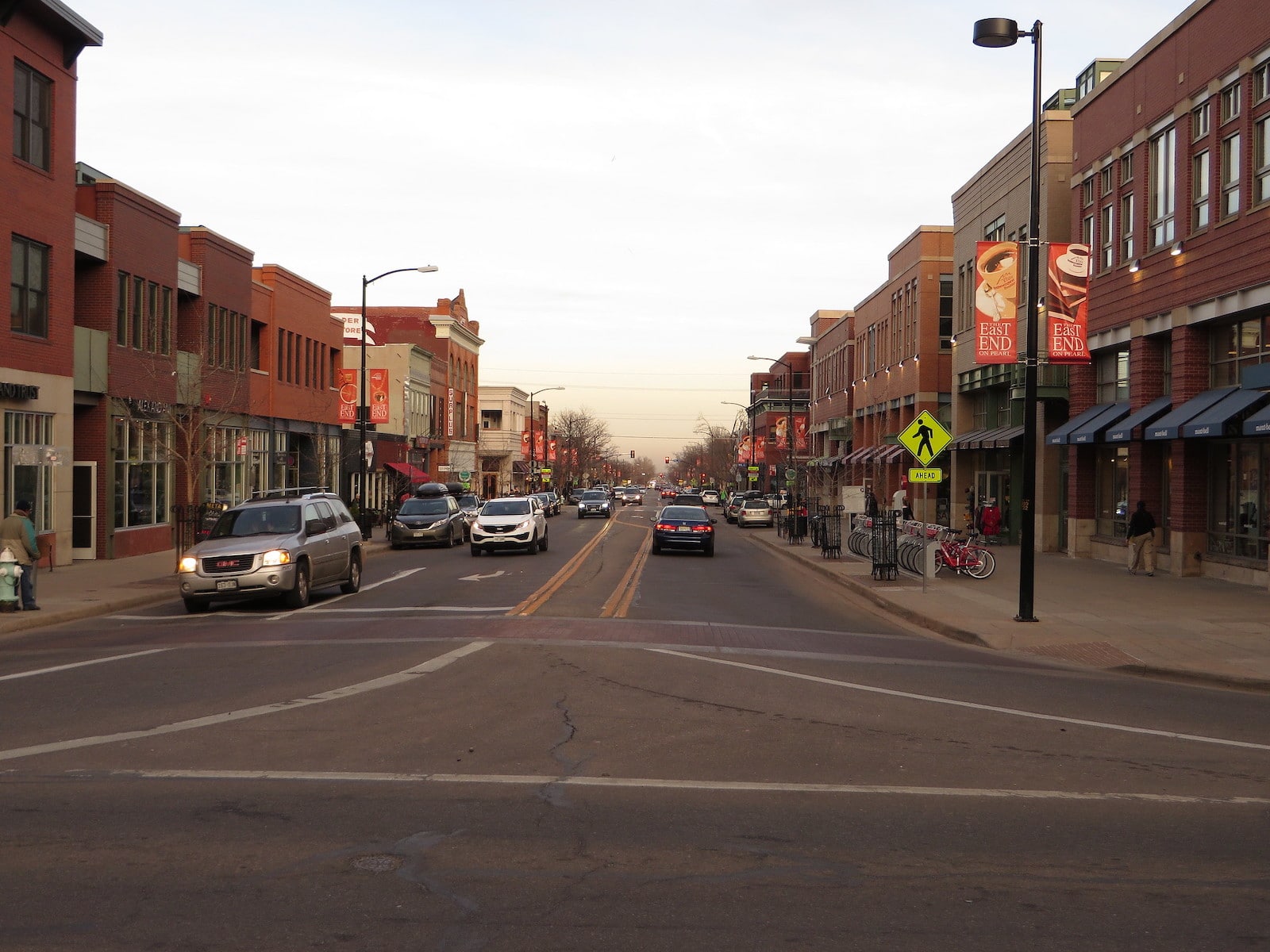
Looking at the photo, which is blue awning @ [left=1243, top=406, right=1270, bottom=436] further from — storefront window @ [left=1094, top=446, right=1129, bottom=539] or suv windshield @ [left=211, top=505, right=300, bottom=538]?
suv windshield @ [left=211, top=505, right=300, bottom=538]

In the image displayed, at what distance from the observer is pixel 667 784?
26.1 feet

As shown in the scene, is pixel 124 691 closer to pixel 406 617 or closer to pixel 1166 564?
pixel 406 617

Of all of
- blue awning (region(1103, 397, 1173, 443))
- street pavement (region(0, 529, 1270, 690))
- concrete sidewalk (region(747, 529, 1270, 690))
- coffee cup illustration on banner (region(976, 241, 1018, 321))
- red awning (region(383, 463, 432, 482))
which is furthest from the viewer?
red awning (region(383, 463, 432, 482))

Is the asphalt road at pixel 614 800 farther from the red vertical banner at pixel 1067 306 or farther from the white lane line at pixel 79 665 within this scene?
the red vertical banner at pixel 1067 306

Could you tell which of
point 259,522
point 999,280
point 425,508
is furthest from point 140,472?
point 999,280

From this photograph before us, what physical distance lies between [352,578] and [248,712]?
1247cm

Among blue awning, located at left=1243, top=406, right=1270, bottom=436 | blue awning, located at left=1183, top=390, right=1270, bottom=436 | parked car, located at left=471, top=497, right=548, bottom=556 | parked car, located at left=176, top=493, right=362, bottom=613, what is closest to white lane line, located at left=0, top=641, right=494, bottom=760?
parked car, located at left=176, top=493, right=362, bottom=613

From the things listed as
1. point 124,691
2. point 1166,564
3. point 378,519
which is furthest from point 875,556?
point 378,519

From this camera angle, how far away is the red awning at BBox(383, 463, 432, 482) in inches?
2443

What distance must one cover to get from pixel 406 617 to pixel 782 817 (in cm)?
1187

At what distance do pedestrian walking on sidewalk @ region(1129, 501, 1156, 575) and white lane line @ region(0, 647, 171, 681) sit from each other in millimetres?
20856

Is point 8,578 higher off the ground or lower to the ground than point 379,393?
lower

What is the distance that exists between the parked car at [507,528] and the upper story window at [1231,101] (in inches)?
764

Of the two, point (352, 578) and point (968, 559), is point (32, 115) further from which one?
point (968, 559)
